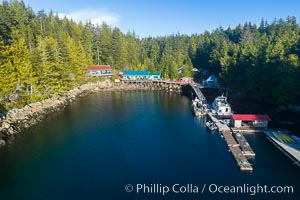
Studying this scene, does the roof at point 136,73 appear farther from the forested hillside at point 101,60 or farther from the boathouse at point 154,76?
the forested hillside at point 101,60

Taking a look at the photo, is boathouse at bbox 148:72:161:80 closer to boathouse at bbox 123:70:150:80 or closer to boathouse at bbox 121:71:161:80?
boathouse at bbox 121:71:161:80

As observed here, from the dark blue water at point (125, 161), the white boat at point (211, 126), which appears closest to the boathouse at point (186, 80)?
the dark blue water at point (125, 161)

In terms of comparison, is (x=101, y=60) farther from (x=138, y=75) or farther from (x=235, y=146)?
(x=235, y=146)

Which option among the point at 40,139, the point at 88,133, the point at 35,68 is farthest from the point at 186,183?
the point at 35,68

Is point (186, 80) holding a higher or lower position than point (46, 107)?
higher

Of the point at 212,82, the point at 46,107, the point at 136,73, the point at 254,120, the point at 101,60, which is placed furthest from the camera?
the point at 101,60

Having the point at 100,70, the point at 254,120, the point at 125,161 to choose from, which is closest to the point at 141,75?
the point at 100,70
